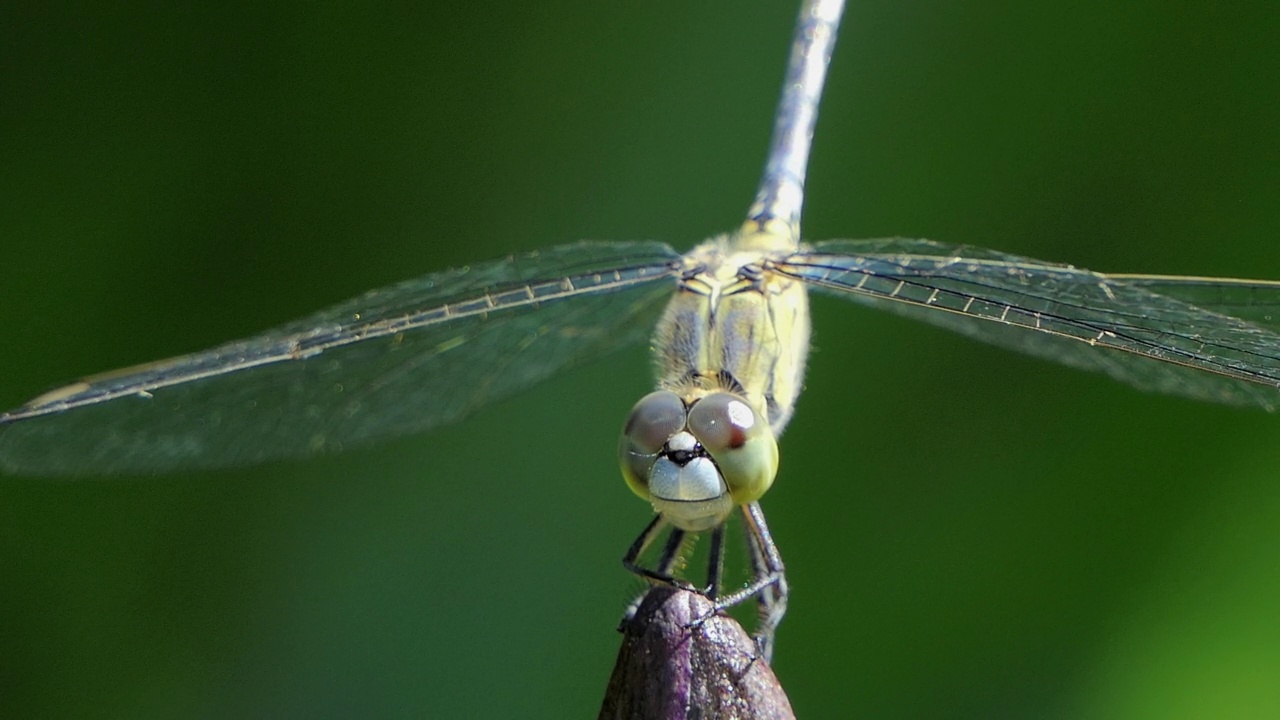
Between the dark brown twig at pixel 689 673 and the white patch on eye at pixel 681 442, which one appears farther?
the white patch on eye at pixel 681 442

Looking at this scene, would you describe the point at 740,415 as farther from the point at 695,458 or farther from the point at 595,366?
the point at 595,366

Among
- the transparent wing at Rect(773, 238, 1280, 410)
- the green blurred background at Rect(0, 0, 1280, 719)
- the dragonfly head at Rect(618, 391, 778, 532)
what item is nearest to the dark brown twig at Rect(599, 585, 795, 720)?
the dragonfly head at Rect(618, 391, 778, 532)

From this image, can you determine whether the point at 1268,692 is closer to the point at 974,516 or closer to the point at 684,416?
the point at 974,516

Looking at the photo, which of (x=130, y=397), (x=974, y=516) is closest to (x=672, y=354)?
(x=974, y=516)

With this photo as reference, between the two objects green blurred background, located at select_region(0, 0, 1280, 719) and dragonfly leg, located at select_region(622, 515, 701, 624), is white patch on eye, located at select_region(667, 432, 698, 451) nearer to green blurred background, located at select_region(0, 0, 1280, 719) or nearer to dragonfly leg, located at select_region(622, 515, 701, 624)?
dragonfly leg, located at select_region(622, 515, 701, 624)

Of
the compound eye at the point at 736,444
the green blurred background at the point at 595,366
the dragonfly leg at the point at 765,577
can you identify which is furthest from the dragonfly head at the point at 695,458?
the green blurred background at the point at 595,366

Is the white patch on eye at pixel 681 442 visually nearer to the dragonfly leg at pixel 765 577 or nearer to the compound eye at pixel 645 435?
the compound eye at pixel 645 435

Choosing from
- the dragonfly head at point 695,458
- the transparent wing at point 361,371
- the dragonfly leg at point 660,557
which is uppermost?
the transparent wing at point 361,371
